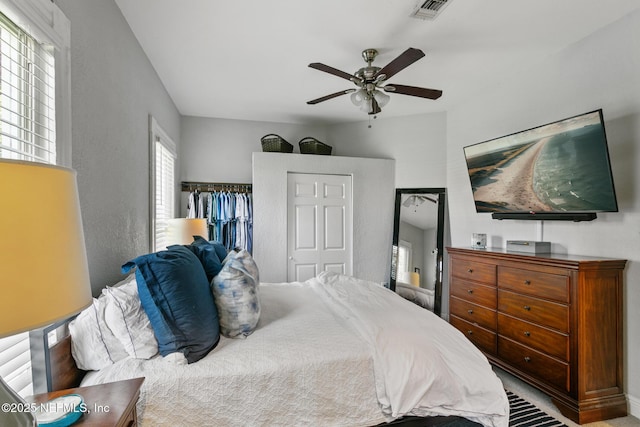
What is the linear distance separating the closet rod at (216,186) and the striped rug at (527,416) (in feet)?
12.2

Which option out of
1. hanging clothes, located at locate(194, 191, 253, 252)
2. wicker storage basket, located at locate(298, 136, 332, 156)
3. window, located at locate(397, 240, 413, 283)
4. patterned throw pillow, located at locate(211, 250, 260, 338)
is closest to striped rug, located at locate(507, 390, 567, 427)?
patterned throw pillow, located at locate(211, 250, 260, 338)

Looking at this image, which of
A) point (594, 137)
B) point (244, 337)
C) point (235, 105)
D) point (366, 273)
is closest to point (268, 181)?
point (235, 105)

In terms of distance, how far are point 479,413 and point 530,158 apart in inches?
80.9

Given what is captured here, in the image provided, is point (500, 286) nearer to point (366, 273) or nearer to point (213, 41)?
point (366, 273)

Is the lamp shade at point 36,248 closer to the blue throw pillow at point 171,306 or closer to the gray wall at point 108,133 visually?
the blue throw pillow at point 171,306

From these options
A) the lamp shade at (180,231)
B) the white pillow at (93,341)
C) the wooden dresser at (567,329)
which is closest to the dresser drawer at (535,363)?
the wooden dresser at (567,329)

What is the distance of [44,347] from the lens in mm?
1113

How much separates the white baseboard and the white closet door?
9.43 feet

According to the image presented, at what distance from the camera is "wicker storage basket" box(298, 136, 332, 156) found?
14.6 ft

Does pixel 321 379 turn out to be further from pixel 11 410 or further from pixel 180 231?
pixel 180 231

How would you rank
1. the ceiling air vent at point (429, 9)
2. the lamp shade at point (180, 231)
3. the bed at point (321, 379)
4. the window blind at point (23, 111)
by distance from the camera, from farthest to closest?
1. the lamp shade at point (180, 231)
2. the ceiling air vent at point (429, 9)
3. the bed at point (321, 379)
4. the window blind at point (23, 111)

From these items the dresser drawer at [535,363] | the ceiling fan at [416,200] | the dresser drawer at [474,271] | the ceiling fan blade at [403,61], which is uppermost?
the ceiling fan blade at [403,61]

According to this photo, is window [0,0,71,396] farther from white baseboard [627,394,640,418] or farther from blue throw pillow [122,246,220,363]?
white baseboard [627,394,640,418]

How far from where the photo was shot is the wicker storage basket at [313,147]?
446 centimetres
